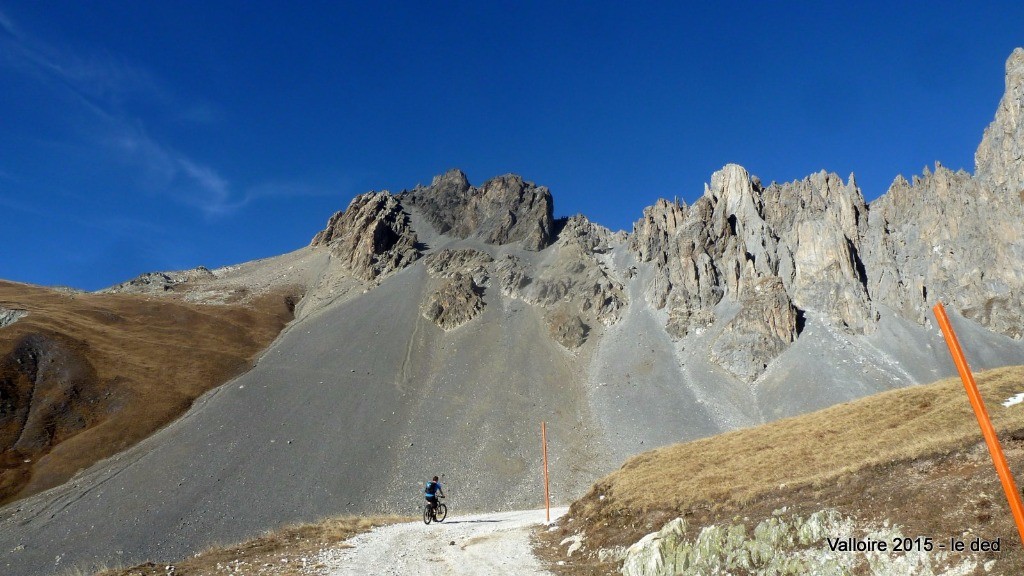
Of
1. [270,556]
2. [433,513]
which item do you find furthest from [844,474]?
[433,513]

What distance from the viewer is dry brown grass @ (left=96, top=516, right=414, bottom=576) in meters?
15.6

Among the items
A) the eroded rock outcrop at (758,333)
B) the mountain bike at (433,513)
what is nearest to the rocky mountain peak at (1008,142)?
the eroded rock outcrop at (758,333)

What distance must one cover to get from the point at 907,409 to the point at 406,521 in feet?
79.3

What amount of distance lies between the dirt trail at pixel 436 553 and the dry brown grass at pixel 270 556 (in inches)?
28.0

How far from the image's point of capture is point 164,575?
1505cm

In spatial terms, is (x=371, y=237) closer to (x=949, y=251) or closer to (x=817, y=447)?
(x=949, y=251)

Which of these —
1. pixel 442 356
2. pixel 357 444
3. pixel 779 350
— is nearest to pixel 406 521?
pixel 357 444

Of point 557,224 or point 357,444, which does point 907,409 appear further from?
point 557,224

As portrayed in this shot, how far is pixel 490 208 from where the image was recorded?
167750 millimetres

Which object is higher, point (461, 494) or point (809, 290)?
point (809, 290)

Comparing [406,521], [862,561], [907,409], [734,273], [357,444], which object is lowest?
[862,561]

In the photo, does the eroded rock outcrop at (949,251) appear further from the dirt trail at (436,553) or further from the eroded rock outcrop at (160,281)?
the eroded rock outcrop at (160,281)

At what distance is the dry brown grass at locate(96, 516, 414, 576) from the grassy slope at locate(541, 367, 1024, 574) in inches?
327

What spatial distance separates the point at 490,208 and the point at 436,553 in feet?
502
